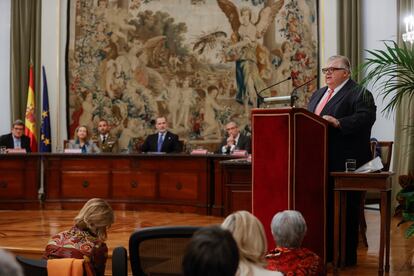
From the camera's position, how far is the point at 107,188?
391 inches

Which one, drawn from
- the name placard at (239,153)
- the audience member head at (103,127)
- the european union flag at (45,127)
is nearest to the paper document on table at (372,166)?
the name placard at (239,153)

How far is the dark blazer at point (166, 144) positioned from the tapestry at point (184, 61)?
0.75 metres

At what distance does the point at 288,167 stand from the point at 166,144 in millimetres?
5766

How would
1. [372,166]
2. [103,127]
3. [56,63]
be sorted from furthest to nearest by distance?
[56,63] → [103,127] → [372,166]

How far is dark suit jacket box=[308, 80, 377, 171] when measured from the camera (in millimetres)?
5203

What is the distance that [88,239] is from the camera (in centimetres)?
370

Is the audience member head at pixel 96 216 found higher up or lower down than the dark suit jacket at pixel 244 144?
lower down

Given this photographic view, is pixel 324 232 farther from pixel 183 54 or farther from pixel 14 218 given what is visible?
pixel 183 54

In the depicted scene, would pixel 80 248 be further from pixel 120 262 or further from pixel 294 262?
pixel 294 262

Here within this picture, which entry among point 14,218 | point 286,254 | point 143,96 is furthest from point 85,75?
point 286,254

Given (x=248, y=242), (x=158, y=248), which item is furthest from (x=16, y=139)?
(x=248, y=242)

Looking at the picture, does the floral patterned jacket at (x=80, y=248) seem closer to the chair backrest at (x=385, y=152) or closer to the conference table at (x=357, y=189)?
the conference table at (x=357, y=189)

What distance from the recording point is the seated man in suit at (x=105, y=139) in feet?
34.7

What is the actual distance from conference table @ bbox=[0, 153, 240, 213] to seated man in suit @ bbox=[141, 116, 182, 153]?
0.72m
